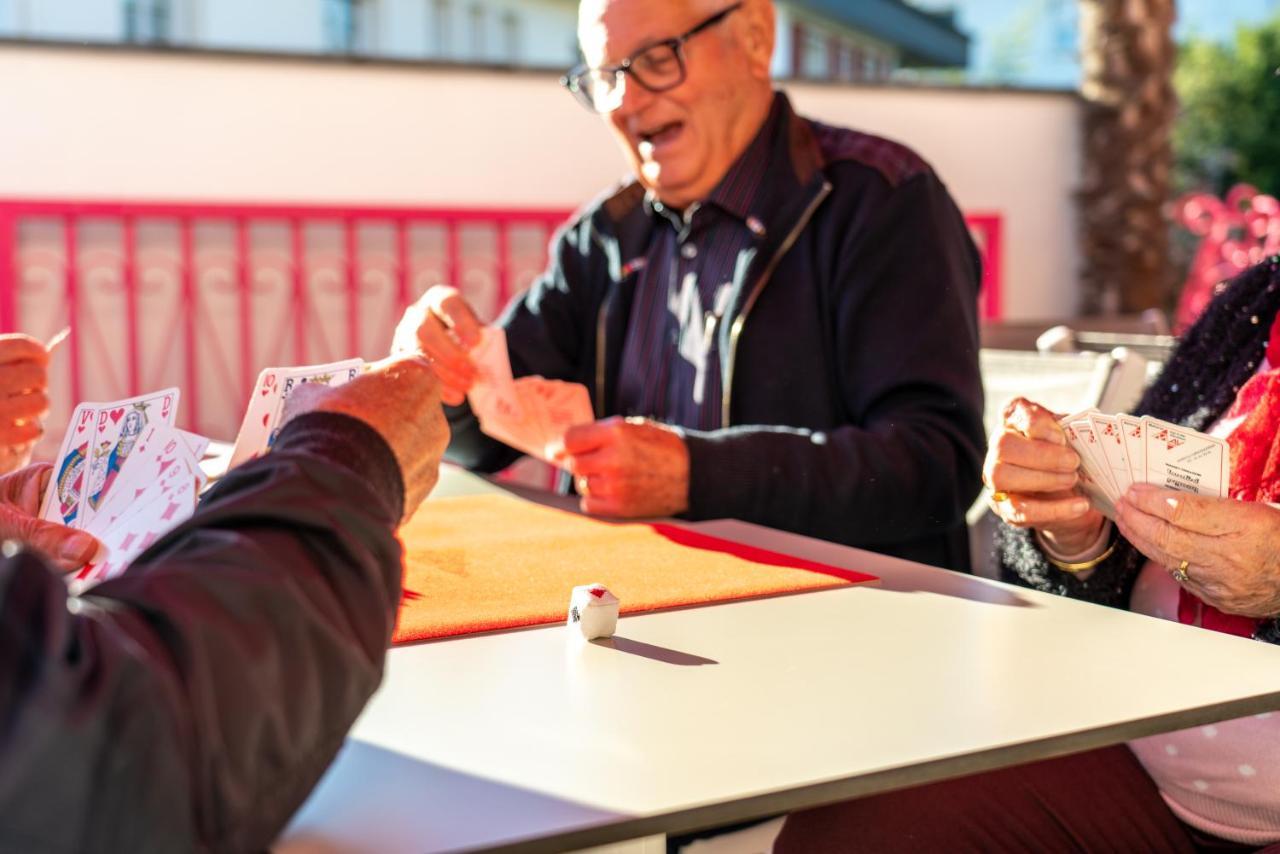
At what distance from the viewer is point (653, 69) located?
2.43m

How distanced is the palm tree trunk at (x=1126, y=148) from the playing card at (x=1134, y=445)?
17.4ft

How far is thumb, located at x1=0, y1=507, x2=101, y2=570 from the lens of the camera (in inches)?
47.3

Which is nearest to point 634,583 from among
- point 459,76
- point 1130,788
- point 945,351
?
point 1130,788

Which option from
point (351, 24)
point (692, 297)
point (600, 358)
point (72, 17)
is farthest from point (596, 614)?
point (351, 24)

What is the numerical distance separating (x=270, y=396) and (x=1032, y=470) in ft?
2.67

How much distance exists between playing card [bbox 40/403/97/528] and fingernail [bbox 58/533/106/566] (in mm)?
138

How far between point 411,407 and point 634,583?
1.79ft

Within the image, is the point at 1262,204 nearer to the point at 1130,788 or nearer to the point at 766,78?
the point at 766,78

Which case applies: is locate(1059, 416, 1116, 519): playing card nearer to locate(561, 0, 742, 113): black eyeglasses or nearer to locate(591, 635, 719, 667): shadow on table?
locate(591, 635, 719, 667): shadow on table

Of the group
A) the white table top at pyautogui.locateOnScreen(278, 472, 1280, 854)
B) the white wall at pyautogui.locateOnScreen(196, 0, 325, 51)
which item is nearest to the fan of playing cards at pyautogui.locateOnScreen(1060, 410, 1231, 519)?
the white table top at pyautogui.locateOnScreen(278, 472, 1280, 854)

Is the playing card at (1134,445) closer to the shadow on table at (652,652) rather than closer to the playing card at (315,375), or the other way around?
the shadow on table at (652,652)

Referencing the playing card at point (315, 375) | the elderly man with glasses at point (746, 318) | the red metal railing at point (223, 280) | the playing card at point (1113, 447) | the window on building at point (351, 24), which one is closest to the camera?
the playing card at point (315, 375)

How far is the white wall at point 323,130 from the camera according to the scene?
16.1ft

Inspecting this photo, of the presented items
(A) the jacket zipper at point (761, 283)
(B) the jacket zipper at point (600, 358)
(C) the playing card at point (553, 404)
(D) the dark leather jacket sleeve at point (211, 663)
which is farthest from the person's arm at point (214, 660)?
(B) the jacket zipper at point (600, 358)
